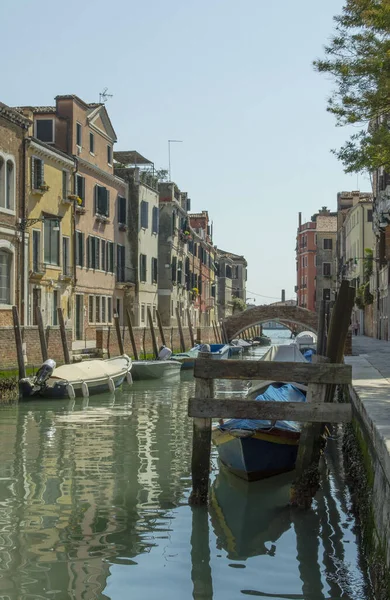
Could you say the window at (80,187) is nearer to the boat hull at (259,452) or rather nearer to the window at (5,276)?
the window at (5,276)

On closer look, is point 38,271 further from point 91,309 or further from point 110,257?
point 110,257

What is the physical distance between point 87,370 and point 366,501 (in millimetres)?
13720

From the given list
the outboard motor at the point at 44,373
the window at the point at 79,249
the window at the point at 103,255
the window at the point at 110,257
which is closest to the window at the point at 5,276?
the outboard motor at the point at 44,373

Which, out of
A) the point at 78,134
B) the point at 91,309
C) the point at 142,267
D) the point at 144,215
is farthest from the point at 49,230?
the point at 144,215

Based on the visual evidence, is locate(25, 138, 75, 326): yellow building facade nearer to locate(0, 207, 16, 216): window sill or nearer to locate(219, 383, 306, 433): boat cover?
locate(0, 207, 16, 216): window sill

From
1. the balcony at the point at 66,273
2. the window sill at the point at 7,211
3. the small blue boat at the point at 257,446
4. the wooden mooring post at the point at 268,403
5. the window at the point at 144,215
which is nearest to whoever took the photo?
the wooden mooring post at the point at 268,403

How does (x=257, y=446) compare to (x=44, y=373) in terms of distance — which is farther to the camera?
(x=44, y=373)

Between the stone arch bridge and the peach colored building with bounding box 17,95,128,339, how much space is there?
14.3 m

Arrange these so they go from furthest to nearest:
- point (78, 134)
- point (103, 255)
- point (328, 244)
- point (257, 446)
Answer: point (328, 244), point (103, 255), point (78, 134), point (257, 446)

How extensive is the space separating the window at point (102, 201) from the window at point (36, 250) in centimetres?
584

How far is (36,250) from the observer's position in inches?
1033

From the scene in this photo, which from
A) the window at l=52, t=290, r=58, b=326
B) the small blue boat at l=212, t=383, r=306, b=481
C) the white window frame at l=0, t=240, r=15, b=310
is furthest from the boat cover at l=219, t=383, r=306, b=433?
the window at l=52, t=290, r=58, b=326

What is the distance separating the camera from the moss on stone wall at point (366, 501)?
19.3 ft

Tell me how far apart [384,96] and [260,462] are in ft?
19.5
